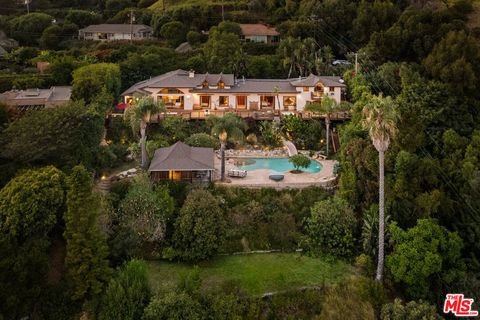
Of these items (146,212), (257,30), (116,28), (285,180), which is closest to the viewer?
(146,212)

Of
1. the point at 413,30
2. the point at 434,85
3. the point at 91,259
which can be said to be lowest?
the point at 91,259

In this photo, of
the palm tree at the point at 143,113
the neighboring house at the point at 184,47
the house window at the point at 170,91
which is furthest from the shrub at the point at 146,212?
the neighboring house at the point at 184,47

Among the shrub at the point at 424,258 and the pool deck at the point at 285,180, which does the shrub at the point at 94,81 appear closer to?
the pool deck at the point at 285,180

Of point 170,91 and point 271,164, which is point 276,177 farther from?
point 170,91

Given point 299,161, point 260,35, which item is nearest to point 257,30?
point 260,35

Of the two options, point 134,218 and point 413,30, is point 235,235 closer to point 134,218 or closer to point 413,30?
point 134,218

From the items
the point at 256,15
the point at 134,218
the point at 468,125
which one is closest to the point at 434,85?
the point at 468,125
